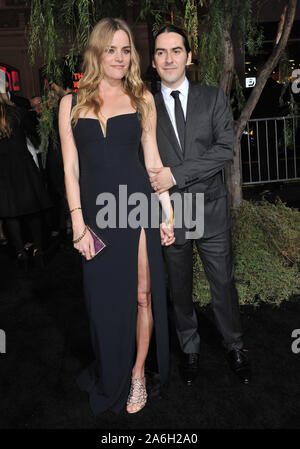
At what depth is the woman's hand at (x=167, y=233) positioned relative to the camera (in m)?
2.30

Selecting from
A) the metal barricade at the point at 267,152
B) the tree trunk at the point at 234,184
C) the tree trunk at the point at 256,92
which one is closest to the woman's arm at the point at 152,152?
the tree trunk at the point at 256,92

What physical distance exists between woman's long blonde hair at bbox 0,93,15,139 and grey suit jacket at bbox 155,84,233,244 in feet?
7.95

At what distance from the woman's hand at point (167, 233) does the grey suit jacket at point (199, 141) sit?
0.21m

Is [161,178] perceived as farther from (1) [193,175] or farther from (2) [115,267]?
(2) [115,267]

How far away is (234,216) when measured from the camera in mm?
4367

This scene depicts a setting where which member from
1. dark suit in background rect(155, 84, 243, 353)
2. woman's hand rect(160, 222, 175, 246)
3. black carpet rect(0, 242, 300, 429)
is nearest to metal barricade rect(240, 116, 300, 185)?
black carpet rect(0, 242, 300, 429)

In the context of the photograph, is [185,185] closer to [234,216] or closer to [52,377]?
[52,377]

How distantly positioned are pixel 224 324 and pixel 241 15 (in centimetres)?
244

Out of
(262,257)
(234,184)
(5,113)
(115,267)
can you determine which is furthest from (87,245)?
(5,113)

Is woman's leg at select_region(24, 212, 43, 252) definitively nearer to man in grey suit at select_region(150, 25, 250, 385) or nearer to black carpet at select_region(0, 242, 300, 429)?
black carpet at select_region(0, 242, 300, 429)

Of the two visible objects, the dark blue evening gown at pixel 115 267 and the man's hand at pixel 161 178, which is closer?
the dark blue evening gown at pixel 115 267

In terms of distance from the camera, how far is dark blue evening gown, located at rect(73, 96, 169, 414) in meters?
2.11

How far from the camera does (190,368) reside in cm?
259

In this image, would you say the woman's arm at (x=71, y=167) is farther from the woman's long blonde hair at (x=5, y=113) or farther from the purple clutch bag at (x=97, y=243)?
the woman's long blonde hair at (x=5, y=113)
